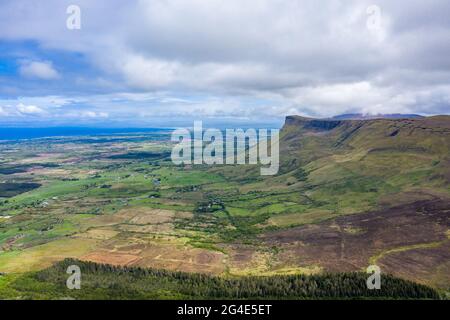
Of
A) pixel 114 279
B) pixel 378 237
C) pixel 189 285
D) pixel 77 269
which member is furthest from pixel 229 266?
pixel 378 237

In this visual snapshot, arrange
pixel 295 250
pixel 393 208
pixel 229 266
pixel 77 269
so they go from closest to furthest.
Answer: pixel 77 269, pixel 229 266, pixel 295 250, pixel 393 208

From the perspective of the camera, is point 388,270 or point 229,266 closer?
point 388,270

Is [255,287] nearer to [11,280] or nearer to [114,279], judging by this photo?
[114,279]

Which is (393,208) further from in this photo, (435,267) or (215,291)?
(215,291)

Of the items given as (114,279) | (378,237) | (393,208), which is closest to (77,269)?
(114,279)
